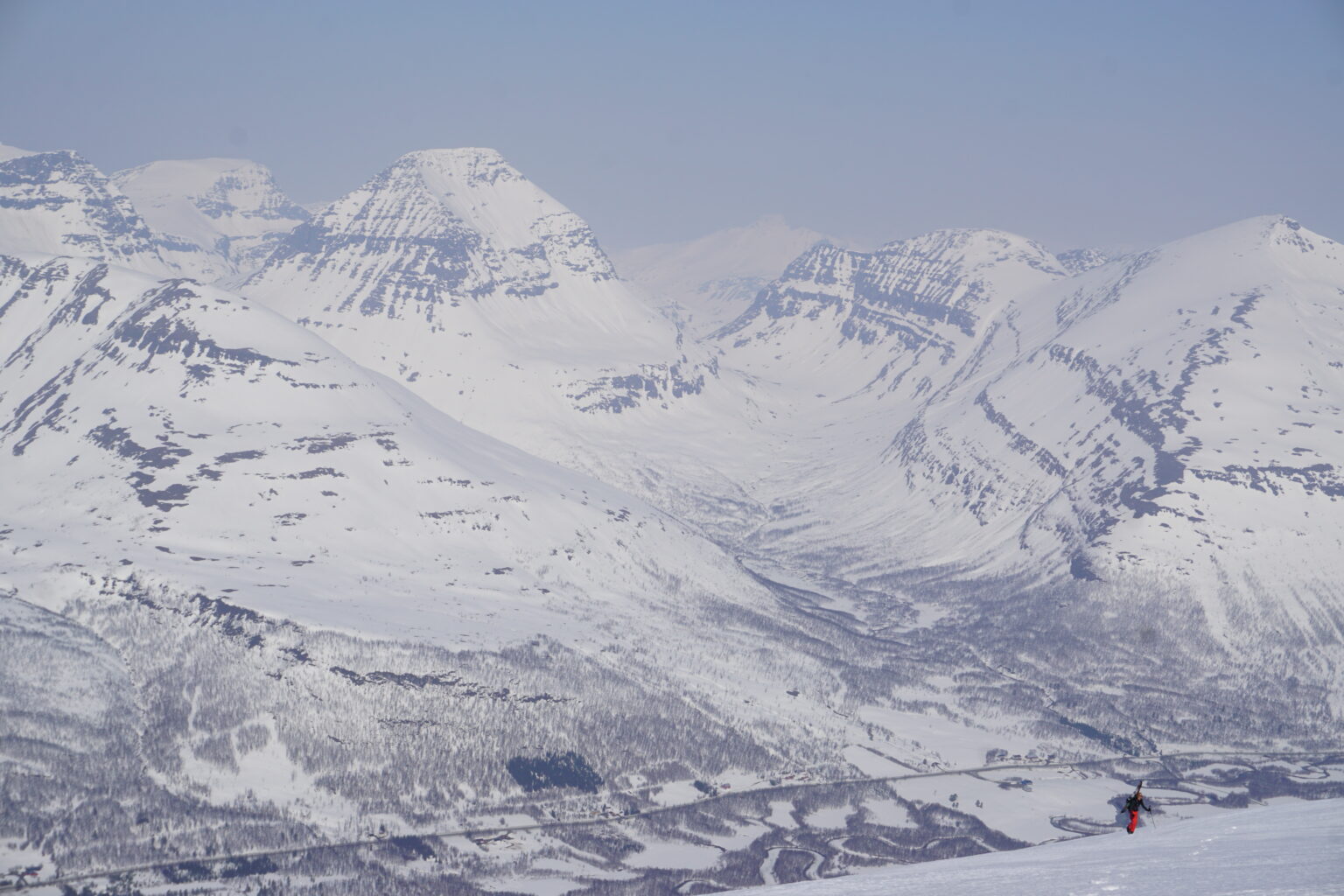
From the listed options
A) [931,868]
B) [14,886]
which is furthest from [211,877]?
[931,868]

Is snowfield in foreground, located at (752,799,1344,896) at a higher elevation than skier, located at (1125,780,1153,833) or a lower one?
lower

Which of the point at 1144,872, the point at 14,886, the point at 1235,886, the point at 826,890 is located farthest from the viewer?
the point at 14,886

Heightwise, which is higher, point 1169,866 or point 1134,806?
point 1134,806

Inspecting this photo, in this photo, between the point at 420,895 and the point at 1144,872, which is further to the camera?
the point at 420,895

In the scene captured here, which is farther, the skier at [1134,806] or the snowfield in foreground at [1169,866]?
the skier at [1134,806]

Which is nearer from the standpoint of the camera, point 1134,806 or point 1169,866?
point 1169,866

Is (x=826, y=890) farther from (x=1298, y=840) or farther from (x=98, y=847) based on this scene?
(x=98, y=847)

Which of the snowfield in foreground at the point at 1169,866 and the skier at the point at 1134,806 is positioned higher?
the skier at the point at 1134,806

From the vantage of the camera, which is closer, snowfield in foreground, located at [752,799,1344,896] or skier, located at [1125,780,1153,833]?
snowfield in foreground, located at [752,799,1344,896]
